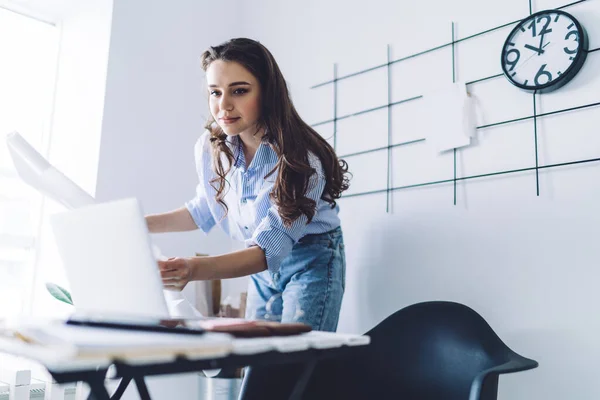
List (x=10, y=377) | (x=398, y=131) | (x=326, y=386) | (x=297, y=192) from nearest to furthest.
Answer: (x=326, y=386)
(x=297, y=192)
(x=10, y=377)
(x=398, y=131)

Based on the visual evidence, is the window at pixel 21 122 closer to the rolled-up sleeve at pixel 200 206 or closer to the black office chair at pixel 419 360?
the rolled-up sleeve at pixel 200 206

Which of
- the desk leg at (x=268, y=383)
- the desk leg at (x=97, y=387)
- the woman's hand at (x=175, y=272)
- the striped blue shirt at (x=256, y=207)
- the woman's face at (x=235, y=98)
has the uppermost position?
the woman's face at (x=235, y=98)

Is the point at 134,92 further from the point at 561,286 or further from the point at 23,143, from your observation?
the point at 561,286

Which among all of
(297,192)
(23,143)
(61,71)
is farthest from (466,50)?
(61,71)

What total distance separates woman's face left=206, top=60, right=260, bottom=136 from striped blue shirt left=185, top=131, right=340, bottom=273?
0.29 ft

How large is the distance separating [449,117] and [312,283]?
26.7 inches

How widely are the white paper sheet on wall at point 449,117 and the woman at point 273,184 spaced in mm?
373

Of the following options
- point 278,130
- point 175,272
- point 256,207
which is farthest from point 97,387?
point 278,130

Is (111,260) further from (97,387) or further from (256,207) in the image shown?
(256,207)

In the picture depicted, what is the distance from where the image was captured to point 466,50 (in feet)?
5.99

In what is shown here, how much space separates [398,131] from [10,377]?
1467mm

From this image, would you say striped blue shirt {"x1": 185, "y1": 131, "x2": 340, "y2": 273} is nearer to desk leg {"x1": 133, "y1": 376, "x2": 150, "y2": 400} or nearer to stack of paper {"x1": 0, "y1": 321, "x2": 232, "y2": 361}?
desk leg {"x1": 133, "y1": 376, "x2": 150, "y2": 400}

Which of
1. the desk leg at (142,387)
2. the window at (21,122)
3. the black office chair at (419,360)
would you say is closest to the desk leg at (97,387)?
the desk leg at (142,387)

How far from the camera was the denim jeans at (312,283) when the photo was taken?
1.56 metres
